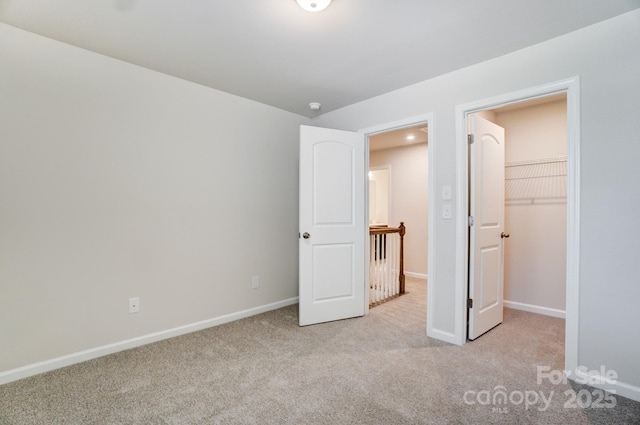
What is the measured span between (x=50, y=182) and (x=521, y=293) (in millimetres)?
4660

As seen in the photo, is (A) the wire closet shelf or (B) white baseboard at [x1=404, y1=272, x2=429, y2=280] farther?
(B) white baseboard at [x1=404, y1=272, x2=429, y2=280]

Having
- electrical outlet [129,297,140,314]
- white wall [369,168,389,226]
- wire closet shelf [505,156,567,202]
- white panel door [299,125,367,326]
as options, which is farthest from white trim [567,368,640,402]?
white wall [369,168,389,226]

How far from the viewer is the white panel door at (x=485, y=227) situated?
8.61 feet

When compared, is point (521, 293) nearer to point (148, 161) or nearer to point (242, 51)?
point (242, 51)

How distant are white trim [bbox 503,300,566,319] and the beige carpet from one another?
1.78ft

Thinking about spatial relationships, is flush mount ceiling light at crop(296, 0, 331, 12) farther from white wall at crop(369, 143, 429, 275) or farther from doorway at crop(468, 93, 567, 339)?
white wall at crop(369, 143, 429, 275)

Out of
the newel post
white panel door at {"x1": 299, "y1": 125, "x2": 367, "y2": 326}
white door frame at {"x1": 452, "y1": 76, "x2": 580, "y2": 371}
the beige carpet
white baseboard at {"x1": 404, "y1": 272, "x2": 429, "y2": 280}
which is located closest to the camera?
the beige carpet

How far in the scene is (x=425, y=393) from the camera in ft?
6.07

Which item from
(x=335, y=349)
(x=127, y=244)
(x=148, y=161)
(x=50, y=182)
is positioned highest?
(x=148, y=161)

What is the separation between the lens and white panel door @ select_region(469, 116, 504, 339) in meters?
2.62

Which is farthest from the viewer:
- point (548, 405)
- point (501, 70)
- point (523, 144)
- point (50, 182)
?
point (523, 144)

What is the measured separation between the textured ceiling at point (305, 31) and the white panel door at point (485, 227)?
73 cm

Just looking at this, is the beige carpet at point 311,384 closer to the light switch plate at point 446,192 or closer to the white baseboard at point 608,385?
the white baseboard at point 608,385

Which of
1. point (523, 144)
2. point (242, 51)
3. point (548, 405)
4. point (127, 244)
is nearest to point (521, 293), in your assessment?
point (523, 144)
